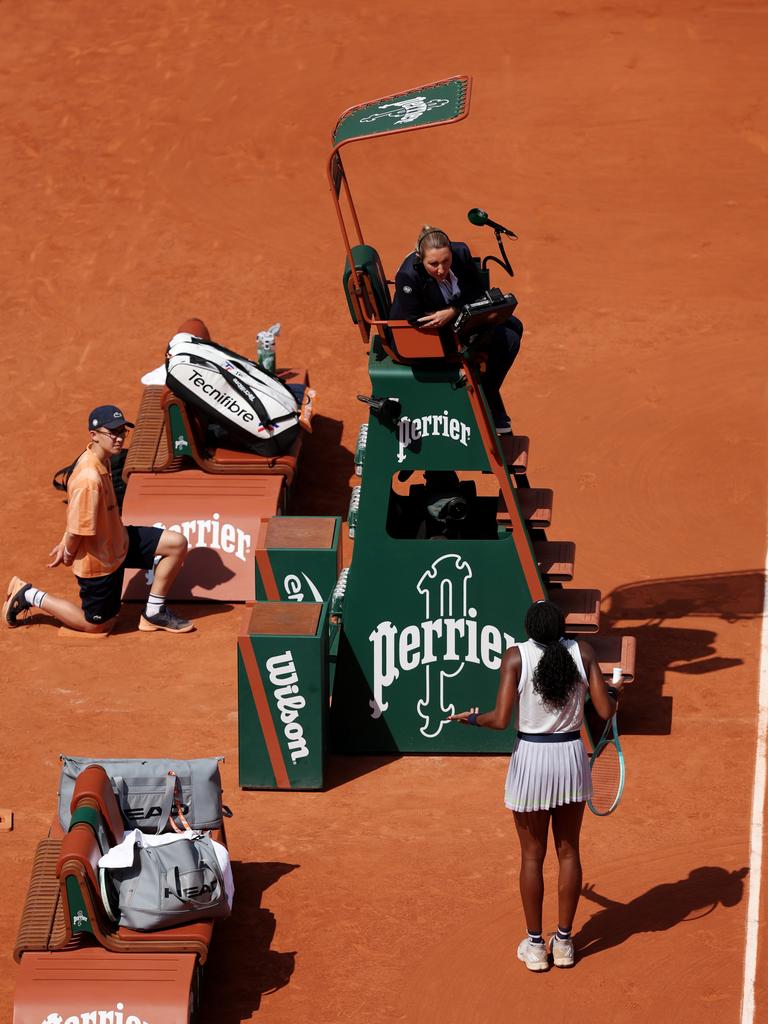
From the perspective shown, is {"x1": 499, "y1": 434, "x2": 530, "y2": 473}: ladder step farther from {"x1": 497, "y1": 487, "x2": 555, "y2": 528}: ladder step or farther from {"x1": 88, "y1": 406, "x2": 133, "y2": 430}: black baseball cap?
{"x1": 88, "y1": 406, "x2": 133, "y2": 430}: black baseball cap

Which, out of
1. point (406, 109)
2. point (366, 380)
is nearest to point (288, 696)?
point (406, 109)

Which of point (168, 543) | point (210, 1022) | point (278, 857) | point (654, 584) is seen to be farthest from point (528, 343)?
point (210, 1022)

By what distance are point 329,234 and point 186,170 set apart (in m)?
2.35

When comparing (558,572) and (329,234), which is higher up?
(329,234)

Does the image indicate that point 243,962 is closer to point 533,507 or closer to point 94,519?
point 533,507

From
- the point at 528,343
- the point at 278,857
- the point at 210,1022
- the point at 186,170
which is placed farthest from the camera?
the point at 186,170

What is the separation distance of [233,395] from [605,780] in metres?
5.57

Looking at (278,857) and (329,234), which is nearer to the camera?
(278,857)

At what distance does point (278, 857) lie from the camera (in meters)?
10.6

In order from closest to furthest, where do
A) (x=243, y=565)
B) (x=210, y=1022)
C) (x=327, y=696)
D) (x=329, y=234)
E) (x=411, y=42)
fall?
(x=210, y=1022) < (x=327, y=696) < (x=243, y=565) < (x=329, y=234) < (x=411, y=42)

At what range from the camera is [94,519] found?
12.6 meters

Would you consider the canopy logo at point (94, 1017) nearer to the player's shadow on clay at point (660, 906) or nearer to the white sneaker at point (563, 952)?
the white sneaker at point (563, 952)

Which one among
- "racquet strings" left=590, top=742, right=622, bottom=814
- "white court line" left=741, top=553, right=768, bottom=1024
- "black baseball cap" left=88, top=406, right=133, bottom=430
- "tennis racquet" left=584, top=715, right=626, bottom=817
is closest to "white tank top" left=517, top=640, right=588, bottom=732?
"tennis racquet" left=584, top=715, right=626, bottom=817

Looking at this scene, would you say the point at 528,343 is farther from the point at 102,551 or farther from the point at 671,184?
the point at 102,551
